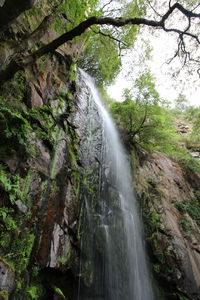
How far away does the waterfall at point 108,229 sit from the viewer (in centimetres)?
472

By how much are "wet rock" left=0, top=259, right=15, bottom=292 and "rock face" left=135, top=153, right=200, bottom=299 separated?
510 cm

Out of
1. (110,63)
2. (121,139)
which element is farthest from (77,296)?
(110,63)

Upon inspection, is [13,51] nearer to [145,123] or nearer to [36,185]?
Answer: [36,185]

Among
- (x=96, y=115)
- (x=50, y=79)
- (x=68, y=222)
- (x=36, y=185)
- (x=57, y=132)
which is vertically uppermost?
(x=96, y=115)

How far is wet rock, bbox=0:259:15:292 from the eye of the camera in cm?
272

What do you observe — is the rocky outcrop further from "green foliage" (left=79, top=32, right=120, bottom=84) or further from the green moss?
the green moss

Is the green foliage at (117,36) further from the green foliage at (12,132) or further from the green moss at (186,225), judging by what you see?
the green moss at (186,225)

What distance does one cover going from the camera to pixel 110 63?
28.1ft

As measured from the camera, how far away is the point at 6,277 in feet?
9.12

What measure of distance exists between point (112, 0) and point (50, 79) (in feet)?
14.0

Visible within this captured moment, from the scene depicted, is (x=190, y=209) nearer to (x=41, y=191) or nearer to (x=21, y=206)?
(x=41, y=191)

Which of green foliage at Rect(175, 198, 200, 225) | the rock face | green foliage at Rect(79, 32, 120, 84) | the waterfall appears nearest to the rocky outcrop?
the waterfall

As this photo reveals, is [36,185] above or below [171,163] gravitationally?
below

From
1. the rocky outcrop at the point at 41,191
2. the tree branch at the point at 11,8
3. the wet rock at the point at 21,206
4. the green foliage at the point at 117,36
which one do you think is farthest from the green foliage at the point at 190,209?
the tree branch at the point at 11,8
